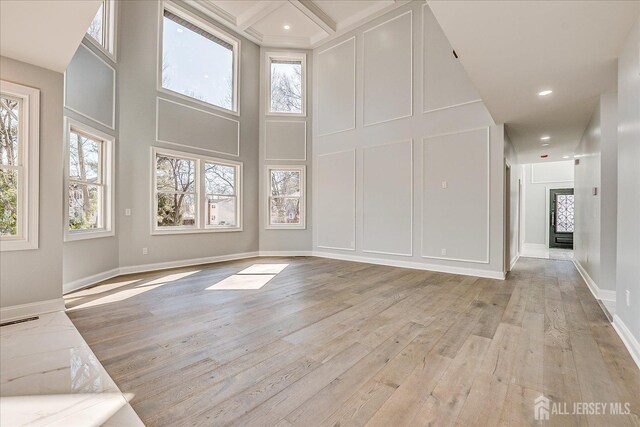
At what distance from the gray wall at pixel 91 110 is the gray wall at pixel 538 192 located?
10.9 m

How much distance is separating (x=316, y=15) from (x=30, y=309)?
20.6ft

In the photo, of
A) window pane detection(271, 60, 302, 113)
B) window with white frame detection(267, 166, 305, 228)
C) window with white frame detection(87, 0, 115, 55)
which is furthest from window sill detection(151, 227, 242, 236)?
window pane detection(271, 60, 302, 113)

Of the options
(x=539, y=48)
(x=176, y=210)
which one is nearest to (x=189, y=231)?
(x=176, y=210)

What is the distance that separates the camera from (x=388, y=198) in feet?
18.2

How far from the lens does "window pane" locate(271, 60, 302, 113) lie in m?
6.81

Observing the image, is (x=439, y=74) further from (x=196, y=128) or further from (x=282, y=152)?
(x=196, y=128)

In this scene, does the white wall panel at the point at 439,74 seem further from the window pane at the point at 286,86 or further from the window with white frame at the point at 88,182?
the window with white frame at the point at 88,182

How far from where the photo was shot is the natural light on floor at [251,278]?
12.7 feet

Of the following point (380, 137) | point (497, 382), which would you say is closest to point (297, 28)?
point (380, 137)

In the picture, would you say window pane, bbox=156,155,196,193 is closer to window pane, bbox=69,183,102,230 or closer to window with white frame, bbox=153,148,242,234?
window with white frame, bbox=153,148,242,234

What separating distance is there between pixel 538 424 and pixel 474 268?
3510 millimetres

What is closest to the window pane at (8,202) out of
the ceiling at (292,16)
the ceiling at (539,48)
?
the ceiling at (539,48)

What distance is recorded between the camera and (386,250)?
18.1 ft

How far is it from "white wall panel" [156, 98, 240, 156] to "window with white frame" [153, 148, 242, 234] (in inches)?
9.8
